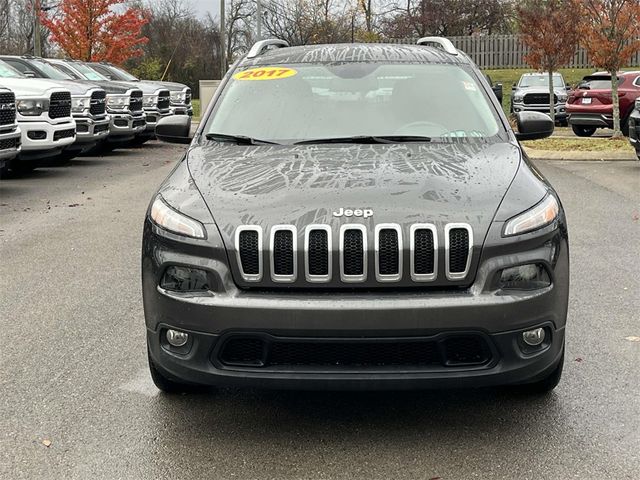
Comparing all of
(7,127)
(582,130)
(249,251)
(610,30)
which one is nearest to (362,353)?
(249,251)

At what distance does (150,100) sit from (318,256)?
18.0 m

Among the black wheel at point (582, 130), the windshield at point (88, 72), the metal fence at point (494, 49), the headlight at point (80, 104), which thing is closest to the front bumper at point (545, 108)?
the black wheel at point (582, 130)

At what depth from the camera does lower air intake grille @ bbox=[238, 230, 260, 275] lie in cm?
332

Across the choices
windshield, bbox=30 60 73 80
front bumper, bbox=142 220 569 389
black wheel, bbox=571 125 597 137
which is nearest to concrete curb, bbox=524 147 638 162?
black wheel, bbox=571 125 597 137

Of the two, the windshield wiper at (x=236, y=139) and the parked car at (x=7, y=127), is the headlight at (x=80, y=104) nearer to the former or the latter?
the parked car at (x=7, y=127)

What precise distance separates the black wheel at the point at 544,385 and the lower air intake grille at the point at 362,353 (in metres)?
0.62

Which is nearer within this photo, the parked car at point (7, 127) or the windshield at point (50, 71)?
the parked car at point (7, 127)

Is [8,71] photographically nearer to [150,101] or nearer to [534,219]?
[150,101]

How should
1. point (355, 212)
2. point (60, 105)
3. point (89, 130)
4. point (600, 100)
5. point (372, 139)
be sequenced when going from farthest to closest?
1. point (600, 100)
2. point (89, 130)
3. point (60, 105)
4. point (372, 139)
5. point (355, 212)

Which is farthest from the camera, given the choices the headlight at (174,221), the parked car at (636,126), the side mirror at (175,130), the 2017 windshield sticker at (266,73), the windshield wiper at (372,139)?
the parked car at (636,126)

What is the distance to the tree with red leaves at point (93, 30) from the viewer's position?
30.0 meters

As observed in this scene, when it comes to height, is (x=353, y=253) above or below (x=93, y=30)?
below

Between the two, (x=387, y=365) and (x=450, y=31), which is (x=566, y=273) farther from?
(x=450, y=31)

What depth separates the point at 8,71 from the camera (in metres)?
14.3
